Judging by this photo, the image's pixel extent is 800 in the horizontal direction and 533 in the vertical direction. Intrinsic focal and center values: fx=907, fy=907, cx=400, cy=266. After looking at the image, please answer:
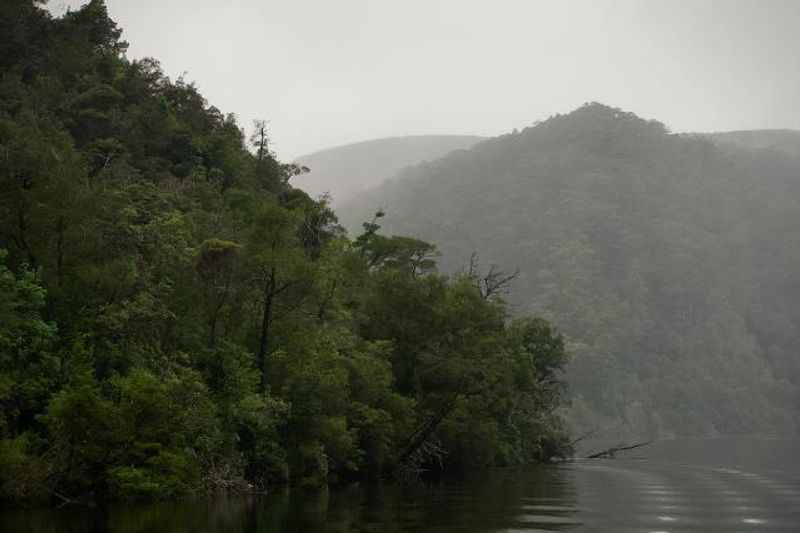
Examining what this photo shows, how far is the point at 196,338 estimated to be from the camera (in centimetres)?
4181

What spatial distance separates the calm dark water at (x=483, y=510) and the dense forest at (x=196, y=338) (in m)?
2.71

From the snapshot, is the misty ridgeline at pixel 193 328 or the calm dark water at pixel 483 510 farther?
the misty ridgeline at pixel 193 328

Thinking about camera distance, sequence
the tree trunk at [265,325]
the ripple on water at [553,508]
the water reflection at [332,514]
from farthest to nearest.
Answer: the tree trunk at [265,325] < the ripple on water at [553,508] < the water reflection at [332,514]

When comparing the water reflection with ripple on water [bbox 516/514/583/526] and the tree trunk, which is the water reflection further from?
the tree trunk

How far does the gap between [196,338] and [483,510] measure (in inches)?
643

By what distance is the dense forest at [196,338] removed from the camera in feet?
107

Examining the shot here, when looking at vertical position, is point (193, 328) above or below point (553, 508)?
above

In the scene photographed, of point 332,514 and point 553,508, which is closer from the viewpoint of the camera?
point 332,514

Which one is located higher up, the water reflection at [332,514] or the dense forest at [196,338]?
the dense forest at [196,338]

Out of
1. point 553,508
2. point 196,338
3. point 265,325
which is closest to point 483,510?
point 553,508

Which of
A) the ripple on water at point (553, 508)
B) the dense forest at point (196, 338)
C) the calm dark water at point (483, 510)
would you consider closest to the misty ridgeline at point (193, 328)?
the dense forest at point (196, 338)

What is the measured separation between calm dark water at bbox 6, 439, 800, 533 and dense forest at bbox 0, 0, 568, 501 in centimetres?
271

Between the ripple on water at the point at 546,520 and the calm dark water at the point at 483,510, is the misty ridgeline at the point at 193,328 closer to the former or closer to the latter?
Answer: the calm dark water at the point at 483,510

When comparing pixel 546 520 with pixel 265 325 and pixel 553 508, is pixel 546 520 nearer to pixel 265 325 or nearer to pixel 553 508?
pixel 553 508
